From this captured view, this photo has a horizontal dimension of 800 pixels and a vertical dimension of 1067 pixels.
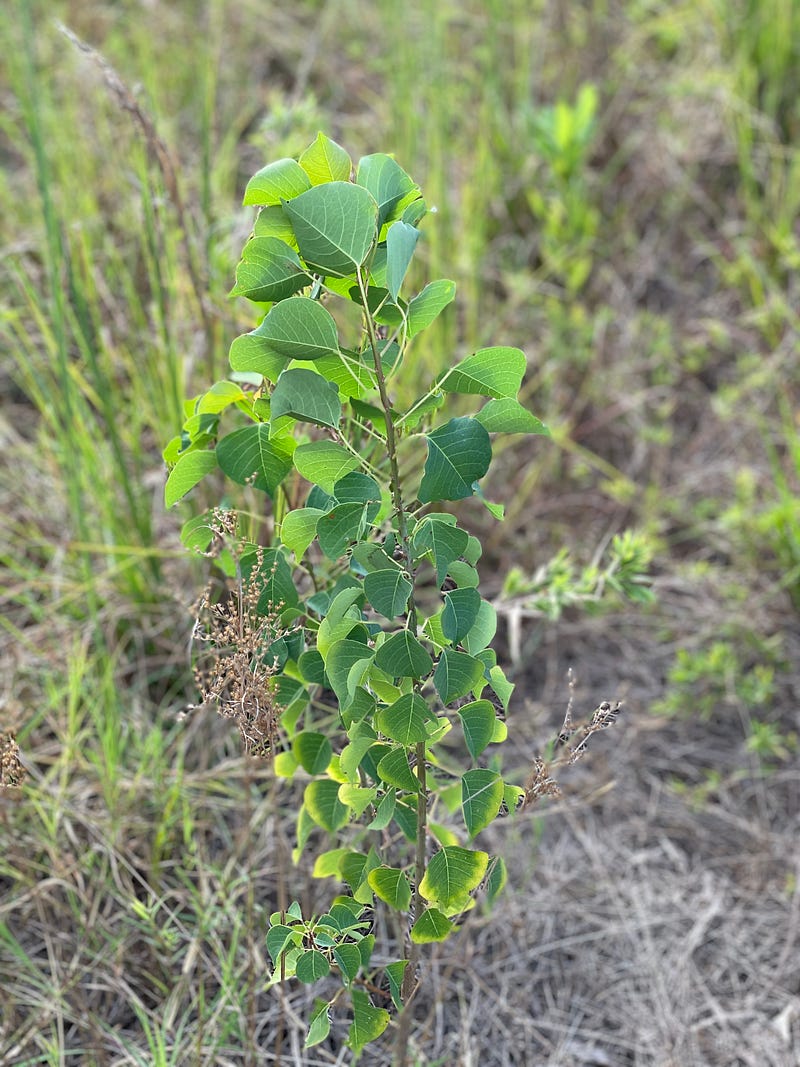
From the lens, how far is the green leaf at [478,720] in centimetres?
103

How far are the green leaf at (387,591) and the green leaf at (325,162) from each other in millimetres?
366

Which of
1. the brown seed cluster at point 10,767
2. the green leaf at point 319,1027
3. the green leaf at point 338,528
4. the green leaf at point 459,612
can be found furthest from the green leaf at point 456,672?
the brown seed cluster at point 10,767

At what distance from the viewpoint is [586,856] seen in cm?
180

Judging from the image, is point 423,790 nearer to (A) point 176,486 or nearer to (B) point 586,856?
(A) point 176,486

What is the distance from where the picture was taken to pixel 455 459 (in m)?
0.94

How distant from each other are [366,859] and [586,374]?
1.68 meters

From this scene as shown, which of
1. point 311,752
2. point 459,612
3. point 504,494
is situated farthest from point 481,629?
point 504,494

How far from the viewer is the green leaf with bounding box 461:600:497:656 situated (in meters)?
1.01

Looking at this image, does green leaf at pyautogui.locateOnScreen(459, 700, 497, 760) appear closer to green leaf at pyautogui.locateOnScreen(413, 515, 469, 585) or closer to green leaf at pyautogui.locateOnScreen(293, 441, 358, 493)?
green leaf at pyautogui.locateOnScreen(413, 515, 469, 585)

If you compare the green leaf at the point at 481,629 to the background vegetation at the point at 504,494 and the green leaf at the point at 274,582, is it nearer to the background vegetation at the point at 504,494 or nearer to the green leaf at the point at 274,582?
the green leaf at the point at 274,582

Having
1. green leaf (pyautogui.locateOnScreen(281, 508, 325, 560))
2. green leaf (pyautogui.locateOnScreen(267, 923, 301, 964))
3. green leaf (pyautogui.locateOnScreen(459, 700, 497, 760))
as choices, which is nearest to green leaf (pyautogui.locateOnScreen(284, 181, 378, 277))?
green leaf (pyautogui.locateOnScreen(281, 508, 325, 560))

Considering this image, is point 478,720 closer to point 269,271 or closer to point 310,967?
point 310,967

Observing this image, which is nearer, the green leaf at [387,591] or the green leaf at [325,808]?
the green leaf at [387,591]

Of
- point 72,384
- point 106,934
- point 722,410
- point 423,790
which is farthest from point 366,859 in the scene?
point 722,410
